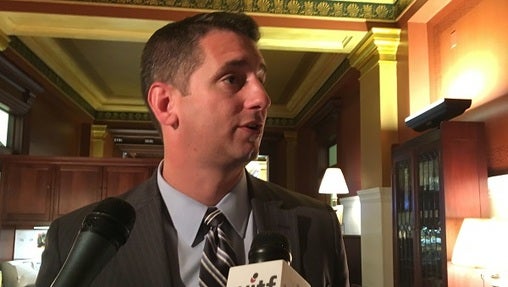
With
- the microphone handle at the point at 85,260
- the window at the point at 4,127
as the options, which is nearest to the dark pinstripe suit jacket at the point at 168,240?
the microphone handle at the point at 85,260

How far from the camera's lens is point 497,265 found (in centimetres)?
249

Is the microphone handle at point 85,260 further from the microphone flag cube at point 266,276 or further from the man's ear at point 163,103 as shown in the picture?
the man's ear at point 163,103

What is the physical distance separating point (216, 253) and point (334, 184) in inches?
178

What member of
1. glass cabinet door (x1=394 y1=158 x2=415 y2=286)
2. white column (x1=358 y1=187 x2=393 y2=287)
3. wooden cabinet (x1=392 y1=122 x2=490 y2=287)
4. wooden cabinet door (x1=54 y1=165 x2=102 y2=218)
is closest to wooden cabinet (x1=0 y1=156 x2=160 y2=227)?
wooden cabinet door (x1=54 y1=165 x2=102 y2=218)

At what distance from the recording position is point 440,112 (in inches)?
129

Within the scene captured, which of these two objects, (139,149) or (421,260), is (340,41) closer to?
(421,260)

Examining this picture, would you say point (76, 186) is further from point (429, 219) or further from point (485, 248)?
point (485, 248)

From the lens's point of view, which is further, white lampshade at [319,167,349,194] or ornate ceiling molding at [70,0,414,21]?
white lampshade at [319,167,349,194]

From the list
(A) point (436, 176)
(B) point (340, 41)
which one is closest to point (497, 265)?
(A) point (436, 176)

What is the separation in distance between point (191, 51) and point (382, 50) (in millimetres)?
3680

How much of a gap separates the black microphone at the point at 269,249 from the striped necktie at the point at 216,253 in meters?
0.19

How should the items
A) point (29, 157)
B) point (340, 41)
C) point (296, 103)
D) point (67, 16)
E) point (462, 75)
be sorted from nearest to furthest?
1. point (462, 75)
2. point (67, 16)
3. point (340, 41)
4. point (29, 157)
5. point (296, 103)

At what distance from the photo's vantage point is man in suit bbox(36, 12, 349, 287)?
2.89 ft

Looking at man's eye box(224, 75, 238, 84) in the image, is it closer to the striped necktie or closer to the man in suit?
the man in suit
